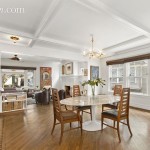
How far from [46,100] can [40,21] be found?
4408 mm

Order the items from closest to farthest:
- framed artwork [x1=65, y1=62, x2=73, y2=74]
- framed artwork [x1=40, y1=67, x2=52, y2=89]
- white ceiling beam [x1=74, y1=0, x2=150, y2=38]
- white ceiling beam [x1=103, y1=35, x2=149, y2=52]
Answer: white ceiling beam [x1=74, y1=0, x2=150, y2=38], white ceiling beam [x1=103, y1=35, x2=149, y2=52], framed artwork [x1=65, y1=62, x2=73, y2=74], framed artwork [x1=40, y1=67, x2=52, y2=89]

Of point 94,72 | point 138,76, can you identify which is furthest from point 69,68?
point 138,76

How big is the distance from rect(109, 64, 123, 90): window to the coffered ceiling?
2.02 meters

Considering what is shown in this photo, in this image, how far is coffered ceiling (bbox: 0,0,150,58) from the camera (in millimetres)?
2365

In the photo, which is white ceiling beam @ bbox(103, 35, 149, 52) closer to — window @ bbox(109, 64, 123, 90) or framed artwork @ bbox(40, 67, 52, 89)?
window @ bbox(109, 64, 123, 90)

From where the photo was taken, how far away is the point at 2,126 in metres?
3.54

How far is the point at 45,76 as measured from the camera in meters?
9.48

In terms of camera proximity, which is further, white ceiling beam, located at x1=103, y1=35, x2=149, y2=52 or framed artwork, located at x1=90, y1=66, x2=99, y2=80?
framed artwork, located at x1=90, y1=66, x2=99, y2=80

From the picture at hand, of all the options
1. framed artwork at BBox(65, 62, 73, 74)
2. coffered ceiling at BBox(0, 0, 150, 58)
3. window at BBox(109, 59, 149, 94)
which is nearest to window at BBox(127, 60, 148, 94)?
window at BBox(109, 59, 149, 94)

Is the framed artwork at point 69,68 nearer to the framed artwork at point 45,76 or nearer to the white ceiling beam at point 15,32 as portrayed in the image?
the framed artwork at point 45,76

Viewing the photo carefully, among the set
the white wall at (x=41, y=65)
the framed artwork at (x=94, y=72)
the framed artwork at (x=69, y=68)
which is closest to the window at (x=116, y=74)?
the framed artwork at (x=94, y=72)

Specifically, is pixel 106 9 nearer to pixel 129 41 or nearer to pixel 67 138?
pixel 129 41

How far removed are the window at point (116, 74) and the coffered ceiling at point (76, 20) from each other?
79.6 inches

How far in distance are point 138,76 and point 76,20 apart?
12.9 feet
